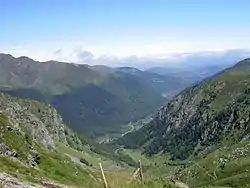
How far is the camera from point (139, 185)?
3344 cm

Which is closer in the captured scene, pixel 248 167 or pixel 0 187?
pixel 0 187

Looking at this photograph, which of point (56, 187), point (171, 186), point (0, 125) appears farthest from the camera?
point (0, 125)

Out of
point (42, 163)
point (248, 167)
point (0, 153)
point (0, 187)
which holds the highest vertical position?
point (0, 187)

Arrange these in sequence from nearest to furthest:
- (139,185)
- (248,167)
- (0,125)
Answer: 1. (139,185)
2. (0,125)
3. (248,167)

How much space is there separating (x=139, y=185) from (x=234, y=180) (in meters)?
136

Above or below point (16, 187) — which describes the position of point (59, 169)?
below

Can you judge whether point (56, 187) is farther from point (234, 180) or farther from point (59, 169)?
point (234, 180)

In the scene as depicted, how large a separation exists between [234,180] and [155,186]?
432 ft

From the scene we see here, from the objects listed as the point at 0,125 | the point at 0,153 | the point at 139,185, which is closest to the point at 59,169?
the point at 0,125

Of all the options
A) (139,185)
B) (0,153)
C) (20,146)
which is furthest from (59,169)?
(139,185)

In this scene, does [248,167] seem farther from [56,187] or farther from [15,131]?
[56,187]

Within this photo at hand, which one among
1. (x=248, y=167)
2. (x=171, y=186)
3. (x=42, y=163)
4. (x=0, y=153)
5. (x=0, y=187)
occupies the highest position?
(x=0, y=187)

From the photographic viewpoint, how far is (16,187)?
4078cm

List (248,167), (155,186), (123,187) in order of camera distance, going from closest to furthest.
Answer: (123,187)
(155,186)
(248,167)
